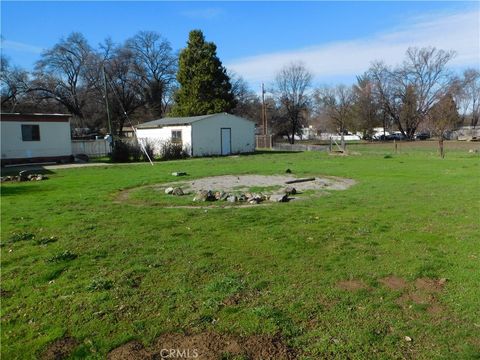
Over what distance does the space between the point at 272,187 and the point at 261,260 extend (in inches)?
310

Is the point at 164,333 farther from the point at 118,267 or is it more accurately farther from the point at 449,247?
the point at 449,247

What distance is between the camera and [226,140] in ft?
123

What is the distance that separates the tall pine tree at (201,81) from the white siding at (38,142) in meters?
20.1

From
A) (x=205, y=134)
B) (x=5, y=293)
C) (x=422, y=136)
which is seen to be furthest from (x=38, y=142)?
(x=422, y=136)

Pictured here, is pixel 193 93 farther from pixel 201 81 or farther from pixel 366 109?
pixel 366 109

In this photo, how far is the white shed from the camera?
3459cm

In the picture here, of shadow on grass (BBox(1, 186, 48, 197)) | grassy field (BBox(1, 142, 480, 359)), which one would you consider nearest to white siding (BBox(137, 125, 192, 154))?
shadow on grass (BBox(1, 186, 48, 197))

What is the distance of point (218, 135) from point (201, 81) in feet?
45.7

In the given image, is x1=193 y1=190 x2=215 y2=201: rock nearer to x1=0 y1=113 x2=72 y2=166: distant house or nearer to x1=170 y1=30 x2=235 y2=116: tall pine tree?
x1=0 y1=113 x2=72 y2=166: distant house

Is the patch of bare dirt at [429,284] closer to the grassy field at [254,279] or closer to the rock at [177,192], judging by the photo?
the grassy field at [254,279]

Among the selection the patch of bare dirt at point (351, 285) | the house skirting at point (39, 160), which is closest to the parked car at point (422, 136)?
the house skirting at point (39, 160)

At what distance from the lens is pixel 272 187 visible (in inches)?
526

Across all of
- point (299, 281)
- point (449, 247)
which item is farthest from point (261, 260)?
point (449, 247)

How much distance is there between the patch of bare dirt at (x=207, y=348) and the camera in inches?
133
